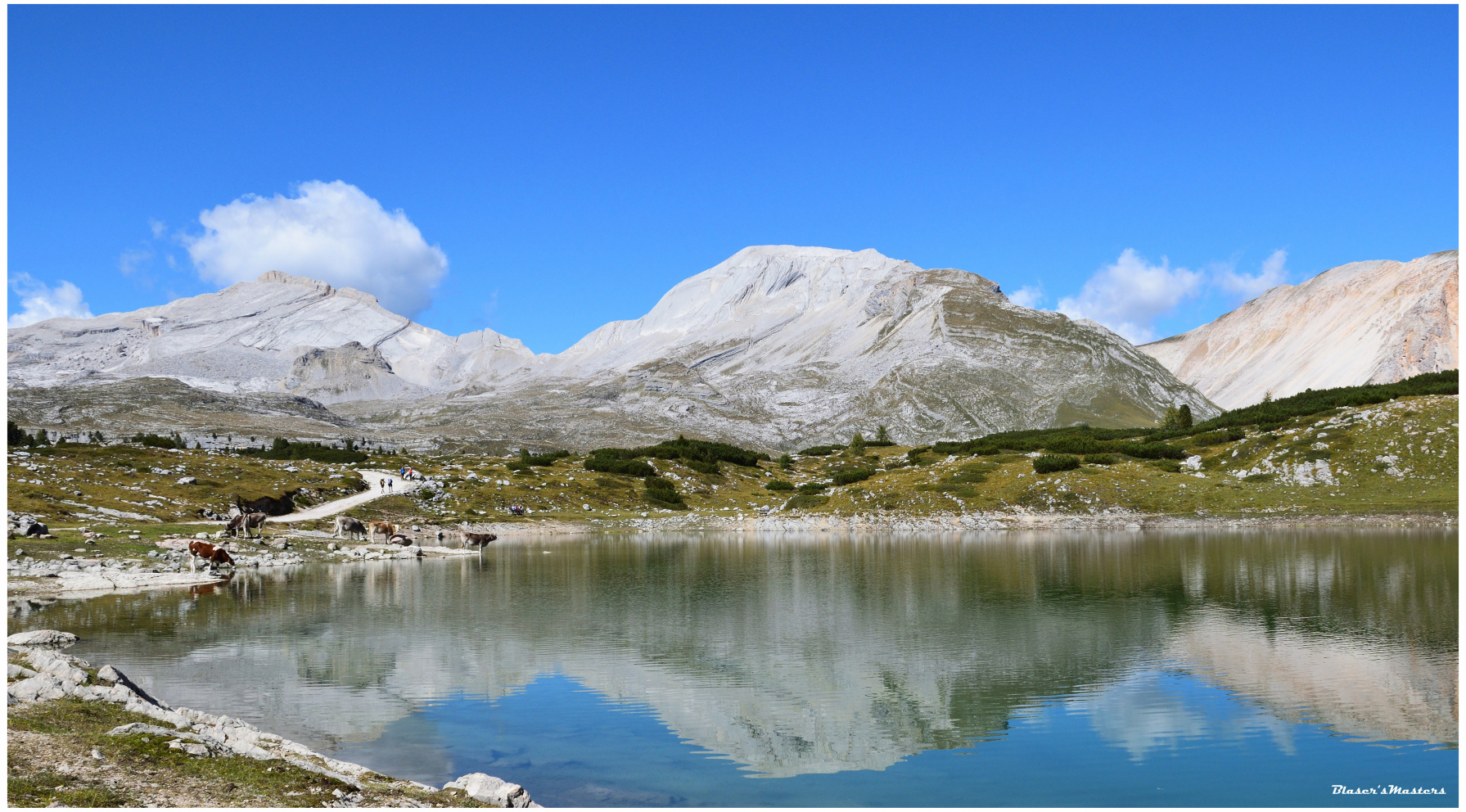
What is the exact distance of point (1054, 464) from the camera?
85500 mm

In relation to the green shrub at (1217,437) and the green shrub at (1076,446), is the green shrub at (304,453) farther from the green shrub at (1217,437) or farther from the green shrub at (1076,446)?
the green shrub at (1217,437)

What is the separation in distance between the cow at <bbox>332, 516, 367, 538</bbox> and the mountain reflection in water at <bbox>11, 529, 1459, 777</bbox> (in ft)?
46.7

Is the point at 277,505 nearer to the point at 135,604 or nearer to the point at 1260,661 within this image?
the point at 135,604

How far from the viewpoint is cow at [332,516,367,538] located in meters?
61.4

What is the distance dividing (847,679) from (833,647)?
3930mm

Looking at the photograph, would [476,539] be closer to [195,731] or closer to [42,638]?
[42,638]

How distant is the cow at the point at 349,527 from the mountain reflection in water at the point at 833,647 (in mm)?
14230

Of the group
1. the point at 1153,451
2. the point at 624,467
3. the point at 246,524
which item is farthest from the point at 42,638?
the point at 1153,451

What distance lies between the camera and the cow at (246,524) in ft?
175

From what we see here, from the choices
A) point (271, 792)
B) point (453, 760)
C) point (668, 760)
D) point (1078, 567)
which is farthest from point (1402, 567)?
point (271, 792)

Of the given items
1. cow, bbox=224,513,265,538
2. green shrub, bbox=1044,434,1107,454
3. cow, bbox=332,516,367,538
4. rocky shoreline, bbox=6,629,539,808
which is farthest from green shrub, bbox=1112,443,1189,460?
rocky shoreline, bbox=6,629,539,808

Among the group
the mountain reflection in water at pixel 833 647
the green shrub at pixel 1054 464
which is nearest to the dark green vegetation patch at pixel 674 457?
the green shrub at pixel 1054 464

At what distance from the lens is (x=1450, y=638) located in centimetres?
2548

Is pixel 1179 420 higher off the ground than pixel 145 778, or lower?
higher
